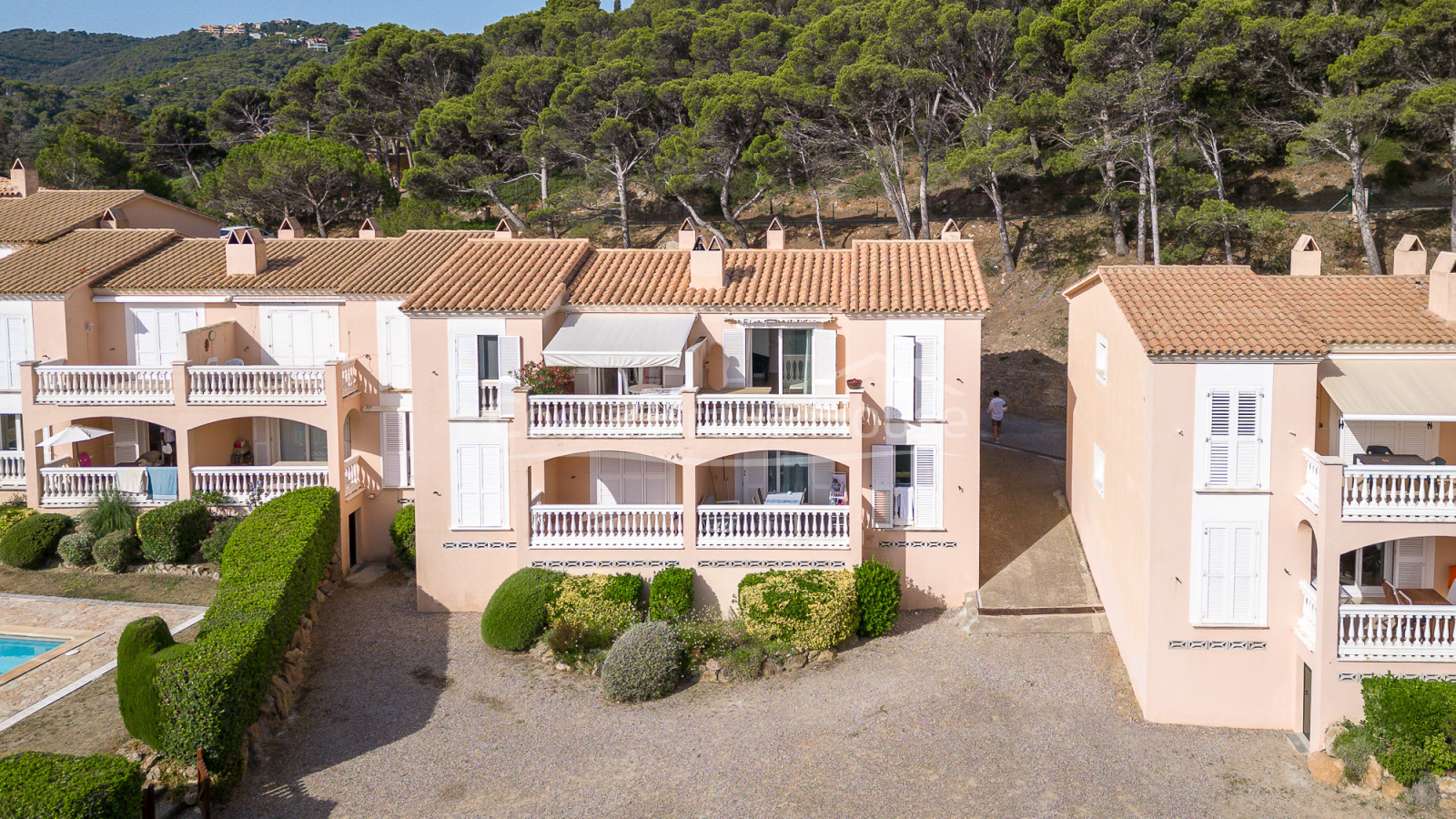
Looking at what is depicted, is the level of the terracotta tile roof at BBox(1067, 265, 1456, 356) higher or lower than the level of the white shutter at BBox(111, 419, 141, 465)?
higher

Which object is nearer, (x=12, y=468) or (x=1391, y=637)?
(x=1391, y=637)

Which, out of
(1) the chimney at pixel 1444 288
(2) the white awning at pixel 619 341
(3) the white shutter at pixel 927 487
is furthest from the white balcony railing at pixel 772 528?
(1) the chimney at pixel 1444 288

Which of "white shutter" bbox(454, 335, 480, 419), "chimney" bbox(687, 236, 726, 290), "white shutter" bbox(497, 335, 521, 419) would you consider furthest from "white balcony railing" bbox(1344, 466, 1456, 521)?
"white shutter" bbox(454, 335, 480, 419)

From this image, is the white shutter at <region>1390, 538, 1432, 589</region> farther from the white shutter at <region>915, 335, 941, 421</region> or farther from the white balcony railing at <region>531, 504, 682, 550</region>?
the white balcony railing at <region>531, 504, 682, 550</region>

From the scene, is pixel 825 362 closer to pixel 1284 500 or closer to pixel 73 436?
pixel 1284 500

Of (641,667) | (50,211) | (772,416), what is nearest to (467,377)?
(772,416)

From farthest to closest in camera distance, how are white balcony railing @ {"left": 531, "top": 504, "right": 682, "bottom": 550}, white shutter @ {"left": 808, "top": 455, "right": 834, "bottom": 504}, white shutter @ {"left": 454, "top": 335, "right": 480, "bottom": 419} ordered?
white shutter @ {"left": 808, "top": 455, "right": 834, "bottom": 504} → white shutter @ {"left": 454, "top": 335, "right": 480, "bottom": 419} → white balcony railing @ {"left": 531, "top": 504, "right": 682, "bottom": 550}
